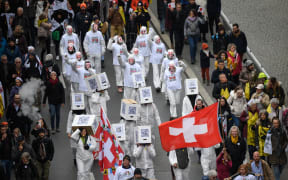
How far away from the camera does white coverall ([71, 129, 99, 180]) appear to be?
72.8ft

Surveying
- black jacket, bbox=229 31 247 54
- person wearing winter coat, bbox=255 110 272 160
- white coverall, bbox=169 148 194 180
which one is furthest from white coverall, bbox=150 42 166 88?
white coverall, bbox=169 148 194 180

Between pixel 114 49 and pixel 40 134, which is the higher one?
pixel 114 49

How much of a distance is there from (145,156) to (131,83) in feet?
14.3

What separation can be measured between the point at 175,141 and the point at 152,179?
1.14 meters

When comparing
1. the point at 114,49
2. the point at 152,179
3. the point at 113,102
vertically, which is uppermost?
the point at 114,49

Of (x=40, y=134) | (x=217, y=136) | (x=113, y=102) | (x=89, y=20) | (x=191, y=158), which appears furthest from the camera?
(x=89, y=20)

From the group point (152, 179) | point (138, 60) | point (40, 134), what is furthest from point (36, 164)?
point (138, 60)

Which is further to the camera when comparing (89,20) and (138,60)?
(89,20)

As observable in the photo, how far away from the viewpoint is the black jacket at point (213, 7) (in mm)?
30828

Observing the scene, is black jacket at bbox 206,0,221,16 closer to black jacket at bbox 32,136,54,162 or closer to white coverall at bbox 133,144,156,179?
white coverall at bbox 133,144,156,179

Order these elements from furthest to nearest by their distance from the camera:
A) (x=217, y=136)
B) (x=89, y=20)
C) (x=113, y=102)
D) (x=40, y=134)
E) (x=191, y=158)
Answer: (x=89, y=20), (x=113, y=102), (x=191, y=158), (x=40, y=134), (x=217, y=136)

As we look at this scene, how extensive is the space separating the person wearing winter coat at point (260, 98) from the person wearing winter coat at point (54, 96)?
18.7 ft

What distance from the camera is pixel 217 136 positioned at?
21000 mm

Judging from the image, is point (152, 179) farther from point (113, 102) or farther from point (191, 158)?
point (113, 102)
